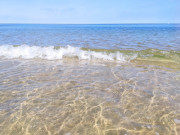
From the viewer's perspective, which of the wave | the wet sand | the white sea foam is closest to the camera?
the wet sand

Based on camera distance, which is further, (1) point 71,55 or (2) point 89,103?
(1) point 71,55

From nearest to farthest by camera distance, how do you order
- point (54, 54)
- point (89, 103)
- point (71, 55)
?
point (89, 103) → point (54, 54) → point (71, 55)

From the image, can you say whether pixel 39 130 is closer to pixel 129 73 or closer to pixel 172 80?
pixel 129 73

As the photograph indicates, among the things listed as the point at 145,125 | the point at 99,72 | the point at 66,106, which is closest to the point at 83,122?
the point at 66,106

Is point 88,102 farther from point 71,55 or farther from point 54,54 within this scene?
point 54,54

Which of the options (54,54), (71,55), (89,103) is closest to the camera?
(89,103)

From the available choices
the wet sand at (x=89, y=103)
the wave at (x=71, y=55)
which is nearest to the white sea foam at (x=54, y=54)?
the wave at (x=71, y=55)

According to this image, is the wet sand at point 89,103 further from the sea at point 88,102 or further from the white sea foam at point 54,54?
the white sea foam at point 54,54

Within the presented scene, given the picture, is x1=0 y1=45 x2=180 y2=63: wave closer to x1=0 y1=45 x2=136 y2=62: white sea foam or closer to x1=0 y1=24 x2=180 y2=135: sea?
x1=0 y1=45 x2=136 y2=62: white sea foam

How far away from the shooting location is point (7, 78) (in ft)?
19.2

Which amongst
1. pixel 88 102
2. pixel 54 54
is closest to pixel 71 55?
pixel 54 54

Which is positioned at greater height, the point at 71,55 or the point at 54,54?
the point at 54,54

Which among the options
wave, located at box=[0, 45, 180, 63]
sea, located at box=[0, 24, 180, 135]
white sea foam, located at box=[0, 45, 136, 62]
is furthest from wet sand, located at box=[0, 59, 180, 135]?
white sea foam, located at box=[0, 45, 136, 62]

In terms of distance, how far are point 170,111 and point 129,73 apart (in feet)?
10.4
